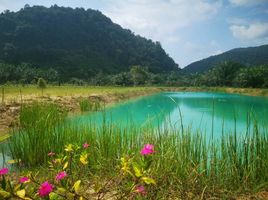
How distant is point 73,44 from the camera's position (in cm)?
10094

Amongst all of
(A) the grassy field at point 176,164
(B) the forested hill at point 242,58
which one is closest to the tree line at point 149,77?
(A) the grassy field at point 176,164

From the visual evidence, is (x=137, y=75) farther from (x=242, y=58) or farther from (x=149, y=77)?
(x=242, y=58)

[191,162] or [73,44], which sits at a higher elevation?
[73,44]

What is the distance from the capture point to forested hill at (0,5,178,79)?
264 feet

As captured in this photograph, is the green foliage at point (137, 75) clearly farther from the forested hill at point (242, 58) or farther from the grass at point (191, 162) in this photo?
the grass at point (191, 162)

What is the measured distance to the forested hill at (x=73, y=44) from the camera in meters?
80.6

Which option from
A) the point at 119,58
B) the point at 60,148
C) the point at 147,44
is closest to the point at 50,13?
the point at 119,58

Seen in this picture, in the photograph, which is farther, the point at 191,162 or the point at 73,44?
the point at 73,44

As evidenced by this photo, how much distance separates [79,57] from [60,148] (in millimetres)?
89947

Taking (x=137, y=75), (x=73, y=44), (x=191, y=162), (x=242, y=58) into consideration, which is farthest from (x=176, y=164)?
(x=242, y=58)

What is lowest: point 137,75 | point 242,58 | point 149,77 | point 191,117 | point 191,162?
point 191,117

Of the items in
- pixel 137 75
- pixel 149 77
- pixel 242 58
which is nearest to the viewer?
pixel 137 75

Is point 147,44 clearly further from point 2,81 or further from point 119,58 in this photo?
point 2,81

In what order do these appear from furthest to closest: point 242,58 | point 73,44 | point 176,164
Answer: point 242,58
point 73,44
point 176,164
